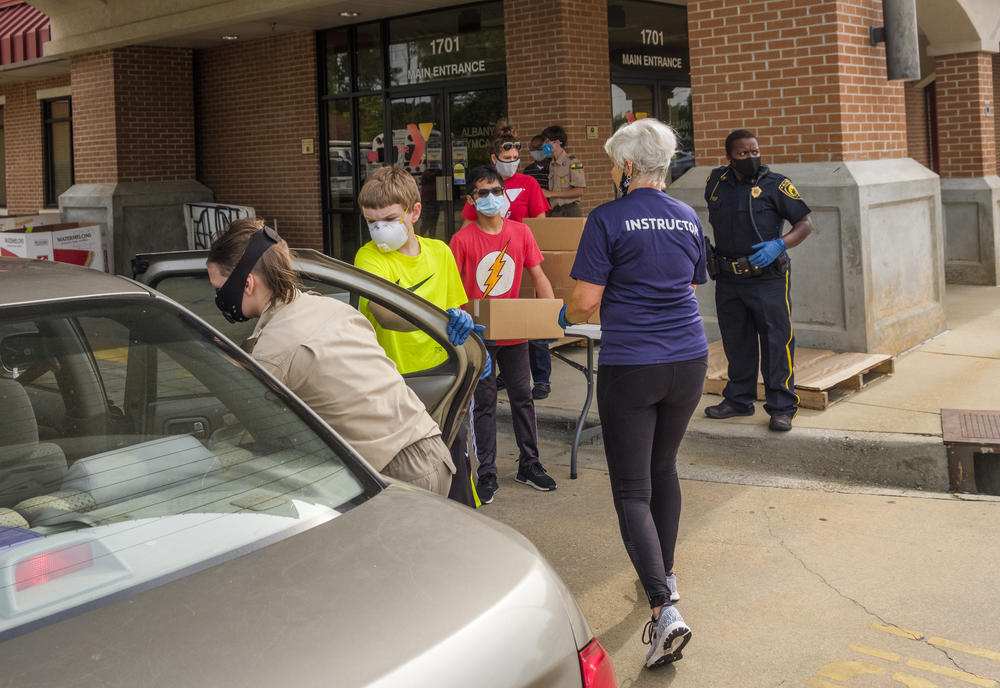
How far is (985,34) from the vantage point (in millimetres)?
12469

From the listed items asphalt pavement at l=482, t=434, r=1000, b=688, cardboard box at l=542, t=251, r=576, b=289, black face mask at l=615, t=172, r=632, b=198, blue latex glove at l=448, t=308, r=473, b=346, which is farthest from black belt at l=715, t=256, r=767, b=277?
blue latex glove at l=448, t=308, r=473, b=346

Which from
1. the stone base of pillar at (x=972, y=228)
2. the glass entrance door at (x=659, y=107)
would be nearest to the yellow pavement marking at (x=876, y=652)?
the glass entrance door at (x=659, y=107)

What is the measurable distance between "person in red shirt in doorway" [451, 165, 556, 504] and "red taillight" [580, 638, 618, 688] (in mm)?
3724

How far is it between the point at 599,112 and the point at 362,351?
9.97 meters

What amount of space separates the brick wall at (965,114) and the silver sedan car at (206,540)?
12055mm

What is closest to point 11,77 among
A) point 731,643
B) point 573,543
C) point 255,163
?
point 255,163

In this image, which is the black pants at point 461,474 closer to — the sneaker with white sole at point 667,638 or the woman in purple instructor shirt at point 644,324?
the woman in purple instructor shirt at point 644,324

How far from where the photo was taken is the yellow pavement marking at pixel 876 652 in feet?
12.6

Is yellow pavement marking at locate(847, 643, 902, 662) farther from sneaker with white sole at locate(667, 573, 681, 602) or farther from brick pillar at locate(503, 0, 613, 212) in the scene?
brick pillar at locate(503, 0, 613, 212)

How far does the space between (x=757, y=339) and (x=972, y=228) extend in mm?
7066

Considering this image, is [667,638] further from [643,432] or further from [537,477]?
[537,477]

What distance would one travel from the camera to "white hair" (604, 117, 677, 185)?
3930mm

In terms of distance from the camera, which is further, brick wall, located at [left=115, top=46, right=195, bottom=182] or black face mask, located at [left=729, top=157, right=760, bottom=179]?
brick wall, located at [left=115, top=46, right=195, bottom=182]

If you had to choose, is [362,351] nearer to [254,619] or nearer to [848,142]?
[254,619]
